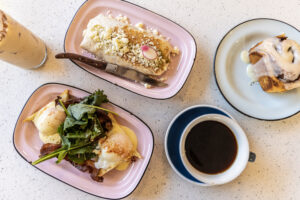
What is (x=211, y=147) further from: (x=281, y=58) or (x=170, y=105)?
(x=281, y=58)

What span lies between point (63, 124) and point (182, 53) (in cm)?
62

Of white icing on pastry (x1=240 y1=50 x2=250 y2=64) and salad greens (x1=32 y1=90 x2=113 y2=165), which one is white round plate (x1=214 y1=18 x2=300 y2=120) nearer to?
white icing on pastry (x1=240 y1=50 x2=250 y2=64)

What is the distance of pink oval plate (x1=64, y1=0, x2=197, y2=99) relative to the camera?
38.3 inches

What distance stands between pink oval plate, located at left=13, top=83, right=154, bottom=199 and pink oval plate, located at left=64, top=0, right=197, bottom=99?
0.12m

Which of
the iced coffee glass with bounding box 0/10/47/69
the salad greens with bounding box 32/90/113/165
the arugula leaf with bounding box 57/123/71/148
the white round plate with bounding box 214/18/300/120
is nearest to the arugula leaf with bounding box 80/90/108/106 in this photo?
the salad greens with bounding box 32/90/113/165

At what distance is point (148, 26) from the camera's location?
1033 millimetres

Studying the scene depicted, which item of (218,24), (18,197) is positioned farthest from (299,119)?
(18,197)

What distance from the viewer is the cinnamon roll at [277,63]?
888mm

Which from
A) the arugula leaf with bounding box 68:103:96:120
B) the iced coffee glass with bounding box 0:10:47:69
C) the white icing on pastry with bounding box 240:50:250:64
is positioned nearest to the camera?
the iced coffee glass with bounding box 0:10:47:69

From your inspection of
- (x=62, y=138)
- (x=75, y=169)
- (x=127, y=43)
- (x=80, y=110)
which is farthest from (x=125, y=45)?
(x=75, y=169)

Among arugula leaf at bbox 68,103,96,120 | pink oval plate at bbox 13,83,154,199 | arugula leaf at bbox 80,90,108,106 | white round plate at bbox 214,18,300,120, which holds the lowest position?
pink oval plate at bbox 13,83,154,199

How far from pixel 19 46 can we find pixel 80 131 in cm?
41

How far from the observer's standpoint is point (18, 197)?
1.01 m

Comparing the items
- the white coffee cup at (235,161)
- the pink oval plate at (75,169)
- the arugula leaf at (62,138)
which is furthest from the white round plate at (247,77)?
the arugula leaf at (62,138)
